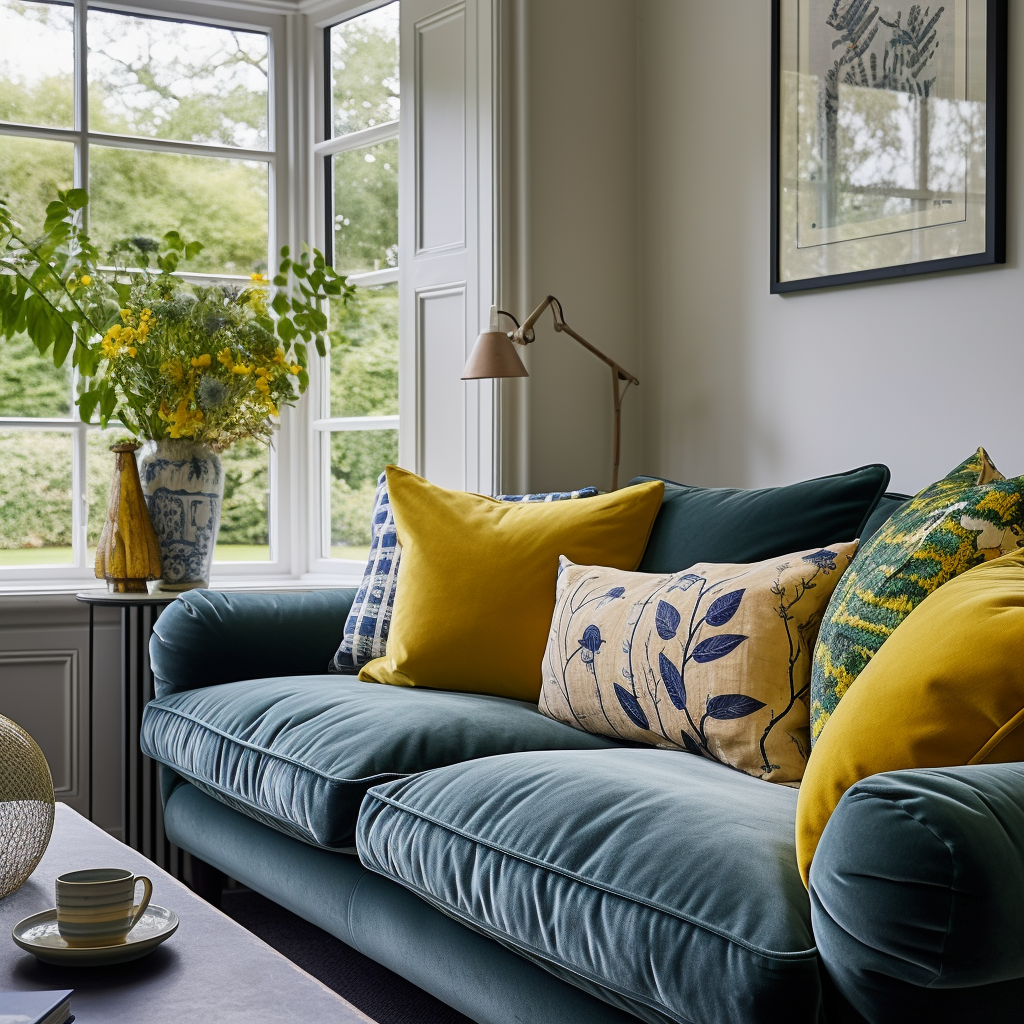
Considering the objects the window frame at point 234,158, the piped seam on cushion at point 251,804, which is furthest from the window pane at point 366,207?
the piped seam on cushion at point 251,804

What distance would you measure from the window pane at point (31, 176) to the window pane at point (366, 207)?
822 mm

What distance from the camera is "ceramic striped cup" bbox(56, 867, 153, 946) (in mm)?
1190

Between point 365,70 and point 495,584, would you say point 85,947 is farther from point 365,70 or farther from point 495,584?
point 365,70

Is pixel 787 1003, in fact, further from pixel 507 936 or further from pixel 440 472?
pixel 440 472

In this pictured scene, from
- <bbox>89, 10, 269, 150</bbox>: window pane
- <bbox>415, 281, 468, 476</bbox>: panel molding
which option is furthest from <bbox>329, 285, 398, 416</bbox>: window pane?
<bbox>89, 10, 269, 150</bbox>: window pane

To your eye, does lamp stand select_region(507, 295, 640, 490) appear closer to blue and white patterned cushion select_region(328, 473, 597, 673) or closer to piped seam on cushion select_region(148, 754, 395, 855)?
blue and white patterned cushion select_region(328, 473, 597, 673)

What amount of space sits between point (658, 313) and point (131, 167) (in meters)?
1.70

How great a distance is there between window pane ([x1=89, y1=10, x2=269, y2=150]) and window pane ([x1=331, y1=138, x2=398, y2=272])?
1.05 feet

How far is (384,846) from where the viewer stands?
1705mm

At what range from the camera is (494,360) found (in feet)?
9.25

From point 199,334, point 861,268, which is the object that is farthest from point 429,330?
point 861,268

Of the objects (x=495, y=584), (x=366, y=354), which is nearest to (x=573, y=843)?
(x=495, y=584)

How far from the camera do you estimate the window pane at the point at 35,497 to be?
139 inches

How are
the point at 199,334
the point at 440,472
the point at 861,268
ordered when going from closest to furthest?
the point at 861,268, the point at 199,334, the point at 440,472
